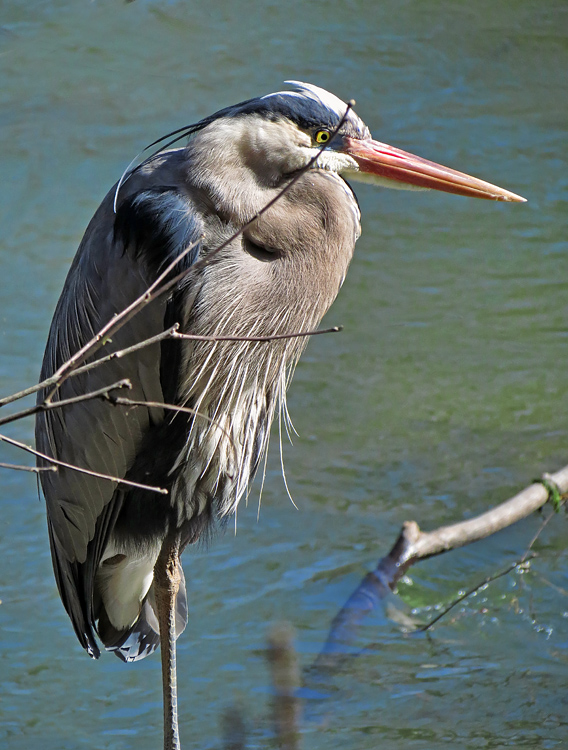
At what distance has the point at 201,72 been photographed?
22.7 feet

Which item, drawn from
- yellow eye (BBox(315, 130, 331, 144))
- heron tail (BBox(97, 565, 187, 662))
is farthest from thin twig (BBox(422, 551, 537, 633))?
yellow eye (BBox(315, 130, 331, 144))

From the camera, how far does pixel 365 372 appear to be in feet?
15.7

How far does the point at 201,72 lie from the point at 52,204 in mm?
1696

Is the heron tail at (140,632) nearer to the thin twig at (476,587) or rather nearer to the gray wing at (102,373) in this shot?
the gray wing at (102,373)

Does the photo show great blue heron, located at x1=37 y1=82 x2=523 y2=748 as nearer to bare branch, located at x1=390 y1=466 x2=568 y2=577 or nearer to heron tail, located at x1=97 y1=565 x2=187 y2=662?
heron tail, located at x1=97 y1=565 x2=187 y2=662

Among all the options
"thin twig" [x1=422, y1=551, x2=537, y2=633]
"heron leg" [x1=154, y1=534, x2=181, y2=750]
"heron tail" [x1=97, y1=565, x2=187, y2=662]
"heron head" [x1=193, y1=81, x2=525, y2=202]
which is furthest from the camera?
"thin twig" [x1=422, y1=551, x2=537, y2=633]

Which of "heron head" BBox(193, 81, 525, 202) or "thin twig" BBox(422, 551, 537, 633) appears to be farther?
"thin twig" BBox(422, 551, 537, 633)

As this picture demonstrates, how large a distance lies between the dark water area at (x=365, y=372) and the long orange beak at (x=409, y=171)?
1442mm

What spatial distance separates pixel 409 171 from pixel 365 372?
2.37 meters

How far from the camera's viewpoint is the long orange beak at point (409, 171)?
2439 mm

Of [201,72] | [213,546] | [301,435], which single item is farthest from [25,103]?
[213,546]

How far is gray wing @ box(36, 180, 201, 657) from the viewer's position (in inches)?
92.4

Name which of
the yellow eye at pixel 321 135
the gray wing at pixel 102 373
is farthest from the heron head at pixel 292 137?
the gray wing at pixel 102 373

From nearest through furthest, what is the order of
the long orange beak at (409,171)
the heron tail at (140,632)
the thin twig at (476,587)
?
the long orange beak at (409,171) < the heron tail at (140,632) < the thin twig at (476,587)
